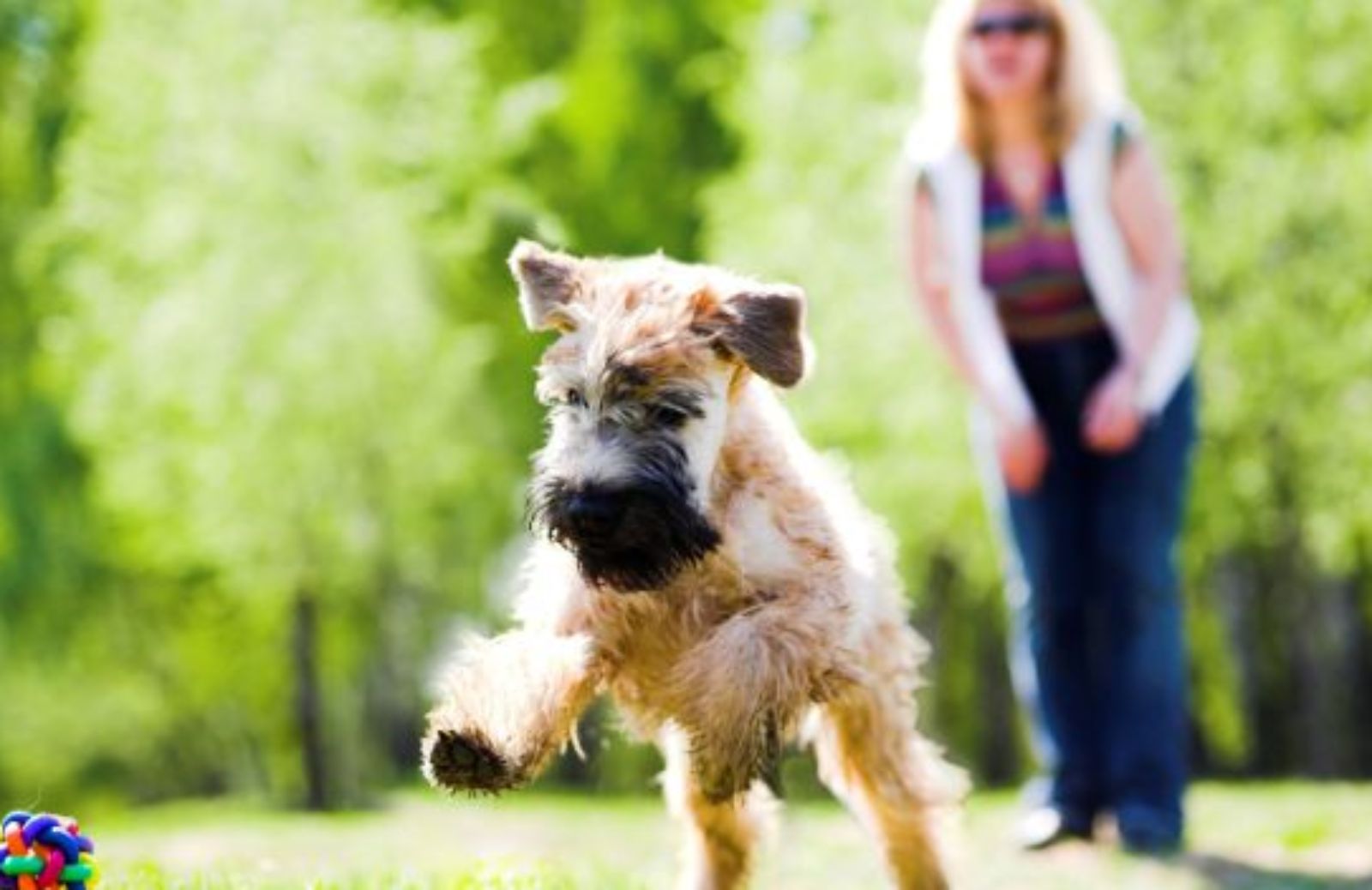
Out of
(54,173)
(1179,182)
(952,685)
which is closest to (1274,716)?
(952,685)

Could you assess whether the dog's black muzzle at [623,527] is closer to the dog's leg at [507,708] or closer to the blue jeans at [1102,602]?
the dog's leg at [507,708]

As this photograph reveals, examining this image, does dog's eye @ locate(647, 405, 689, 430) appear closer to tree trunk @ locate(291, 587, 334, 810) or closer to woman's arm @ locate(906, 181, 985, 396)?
woman's arm @ locate(906, 181, 985, 396)

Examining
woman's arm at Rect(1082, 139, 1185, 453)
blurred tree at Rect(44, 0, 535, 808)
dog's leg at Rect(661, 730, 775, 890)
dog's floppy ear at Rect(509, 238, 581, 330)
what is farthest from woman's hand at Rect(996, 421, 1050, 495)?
blurred tree at Rect(44, 0, 535, 808)

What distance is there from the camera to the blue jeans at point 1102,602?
23.4 ft

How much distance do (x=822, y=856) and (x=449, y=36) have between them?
1332cm

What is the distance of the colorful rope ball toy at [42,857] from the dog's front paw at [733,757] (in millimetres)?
1134

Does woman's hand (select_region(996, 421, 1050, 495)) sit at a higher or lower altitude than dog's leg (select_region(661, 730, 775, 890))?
higher

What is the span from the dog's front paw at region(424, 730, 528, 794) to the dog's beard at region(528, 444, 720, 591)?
43 cm

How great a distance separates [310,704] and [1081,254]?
49.8 feet

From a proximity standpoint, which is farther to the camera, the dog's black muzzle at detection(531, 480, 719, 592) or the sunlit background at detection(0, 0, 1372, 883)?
the sunlit background at detection(0, 0, 1372, 883)

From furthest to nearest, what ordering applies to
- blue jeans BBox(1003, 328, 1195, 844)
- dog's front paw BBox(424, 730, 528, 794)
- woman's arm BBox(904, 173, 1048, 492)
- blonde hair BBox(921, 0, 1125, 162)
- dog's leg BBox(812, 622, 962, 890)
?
blue jeans BBox(1003, 328, 1195, 844)
blonde hair BBox(921, 0, 1125, 162)
woman's arm BBox(904, 173, 1048, 492)
dog's leg BBox(812, 622, 962, 890)
dog's front paw BBox(424, 730, 528, 794)

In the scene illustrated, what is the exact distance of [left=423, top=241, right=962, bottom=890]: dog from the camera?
3855mm

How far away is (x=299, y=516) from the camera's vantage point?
19.9 meters

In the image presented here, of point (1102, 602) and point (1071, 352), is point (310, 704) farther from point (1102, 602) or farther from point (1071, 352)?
point (1071, 352)
